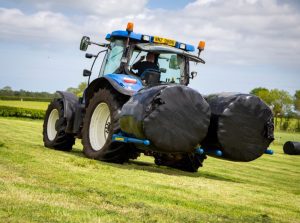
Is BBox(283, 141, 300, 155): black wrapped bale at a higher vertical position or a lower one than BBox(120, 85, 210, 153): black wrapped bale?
lower

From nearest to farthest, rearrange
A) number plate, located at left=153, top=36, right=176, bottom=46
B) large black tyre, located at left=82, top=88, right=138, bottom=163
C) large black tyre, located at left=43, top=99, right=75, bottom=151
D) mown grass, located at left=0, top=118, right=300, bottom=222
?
mown grass, located at left=0, top=118, right=300, bottom=222
large black tyre, located at left=82, top=88, right=138, bottom=163
number plate, located at left=153, top=36, right=176, bottom=46
large black tyre, located at left=43, top=99, right=75, bottom=151

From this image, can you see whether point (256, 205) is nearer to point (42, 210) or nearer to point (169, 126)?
point (169, 126)

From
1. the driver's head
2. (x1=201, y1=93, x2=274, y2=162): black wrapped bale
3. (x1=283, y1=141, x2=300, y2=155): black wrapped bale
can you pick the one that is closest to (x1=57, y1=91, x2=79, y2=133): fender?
the driver's head

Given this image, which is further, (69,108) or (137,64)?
(69,108)

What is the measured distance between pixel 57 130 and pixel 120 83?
3.15 meters

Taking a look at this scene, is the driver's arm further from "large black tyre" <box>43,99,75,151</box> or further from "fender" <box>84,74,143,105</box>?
"large black tyre" <box>43,99,75,151</box>

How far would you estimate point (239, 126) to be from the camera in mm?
9336

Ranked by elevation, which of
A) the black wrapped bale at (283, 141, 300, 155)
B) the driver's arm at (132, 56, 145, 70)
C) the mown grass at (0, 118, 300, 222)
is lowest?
the black wrapped bale at (283, 141, 300, 155)

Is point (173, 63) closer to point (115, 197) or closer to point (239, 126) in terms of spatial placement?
point (239, 126)

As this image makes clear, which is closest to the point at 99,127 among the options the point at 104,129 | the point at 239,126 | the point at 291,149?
the point at 104,129

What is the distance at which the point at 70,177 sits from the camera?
7.21 m

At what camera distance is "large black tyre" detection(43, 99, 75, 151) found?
12.7 m

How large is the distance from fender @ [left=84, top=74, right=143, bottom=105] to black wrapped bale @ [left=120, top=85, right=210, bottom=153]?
2.70 feet

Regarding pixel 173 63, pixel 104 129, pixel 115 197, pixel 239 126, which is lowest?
pixel 115 197
